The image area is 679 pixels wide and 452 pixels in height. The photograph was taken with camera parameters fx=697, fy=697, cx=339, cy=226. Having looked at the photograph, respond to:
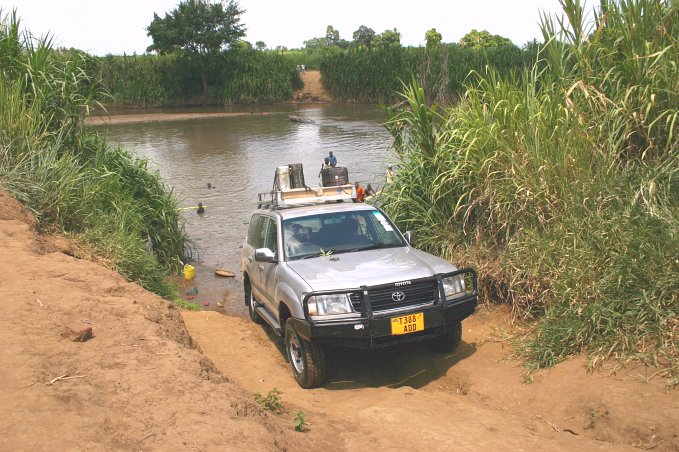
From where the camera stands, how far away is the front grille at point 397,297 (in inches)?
258

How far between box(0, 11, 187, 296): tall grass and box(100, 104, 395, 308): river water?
47.8 inches

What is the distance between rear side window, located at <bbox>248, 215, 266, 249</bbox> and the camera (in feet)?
29.6

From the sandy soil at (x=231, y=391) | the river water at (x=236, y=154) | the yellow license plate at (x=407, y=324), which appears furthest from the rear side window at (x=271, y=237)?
the river water at (x=236, y=154)

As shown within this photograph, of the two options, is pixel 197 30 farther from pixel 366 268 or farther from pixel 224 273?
pixel 366 268

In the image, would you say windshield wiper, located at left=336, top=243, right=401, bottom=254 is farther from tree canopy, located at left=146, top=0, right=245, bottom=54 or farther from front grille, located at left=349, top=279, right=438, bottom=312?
tree canopy, located at left=146, top=0, right=245, bottom=54

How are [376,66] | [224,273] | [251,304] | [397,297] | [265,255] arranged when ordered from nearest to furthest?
[397,297]
[265,255]
[251,304]
[224,273]
[376,66]

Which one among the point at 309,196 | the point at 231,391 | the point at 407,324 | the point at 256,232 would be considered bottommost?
the point at 407,324

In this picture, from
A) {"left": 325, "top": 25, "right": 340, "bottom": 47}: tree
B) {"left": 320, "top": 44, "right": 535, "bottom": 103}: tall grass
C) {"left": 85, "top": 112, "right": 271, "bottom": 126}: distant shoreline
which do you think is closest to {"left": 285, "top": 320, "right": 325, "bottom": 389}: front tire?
{"left": 320, "top": 44, "right": 535, "bottom": 103}: tall grass

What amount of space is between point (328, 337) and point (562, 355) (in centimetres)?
221

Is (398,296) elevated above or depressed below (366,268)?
below

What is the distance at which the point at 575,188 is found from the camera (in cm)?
750

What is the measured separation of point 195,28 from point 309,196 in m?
48.8

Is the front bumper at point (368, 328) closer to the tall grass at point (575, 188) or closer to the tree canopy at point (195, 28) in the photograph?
the tall grass at point (575, 188)

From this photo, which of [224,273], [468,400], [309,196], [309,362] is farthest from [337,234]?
[224,273]
